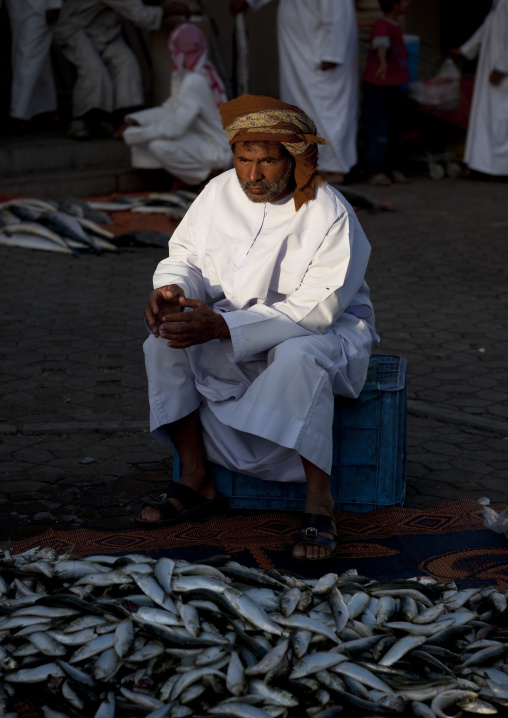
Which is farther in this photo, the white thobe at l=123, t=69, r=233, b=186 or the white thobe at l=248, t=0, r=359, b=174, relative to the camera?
the white thobe at l=248, t=0, r=359, b=174

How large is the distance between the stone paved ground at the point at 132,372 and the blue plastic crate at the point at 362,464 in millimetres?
238

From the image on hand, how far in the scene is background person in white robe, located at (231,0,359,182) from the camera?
36.9ft

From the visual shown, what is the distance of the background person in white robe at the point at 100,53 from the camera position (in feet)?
36.4

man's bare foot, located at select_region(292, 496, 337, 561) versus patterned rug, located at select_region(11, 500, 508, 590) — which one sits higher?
man's bare foot, located at select_region(292, 496, 337, 561)

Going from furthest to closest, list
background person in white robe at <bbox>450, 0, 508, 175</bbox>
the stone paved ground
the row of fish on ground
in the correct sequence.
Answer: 1. background person in white robe at <bbox>450, 0, 508, 175</bbox>
2. the row of fish on ground
3. the stone paved ground

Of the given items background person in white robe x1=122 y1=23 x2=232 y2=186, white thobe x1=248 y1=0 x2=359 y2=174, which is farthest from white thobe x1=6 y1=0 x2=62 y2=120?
white thobe x1=248 y1=0 x2=359 y2=174

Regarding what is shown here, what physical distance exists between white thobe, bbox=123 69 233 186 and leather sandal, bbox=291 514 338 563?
710cm

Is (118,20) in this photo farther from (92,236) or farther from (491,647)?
(491,647)

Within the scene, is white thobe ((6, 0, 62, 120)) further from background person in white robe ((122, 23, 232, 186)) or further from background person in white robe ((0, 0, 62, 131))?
background person in white robe ((122, 23, 232, 186))

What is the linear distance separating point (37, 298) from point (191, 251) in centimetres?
344

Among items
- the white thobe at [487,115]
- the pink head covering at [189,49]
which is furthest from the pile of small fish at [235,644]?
the white thobe at [487,115]

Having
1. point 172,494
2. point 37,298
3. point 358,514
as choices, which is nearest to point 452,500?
point 358,514

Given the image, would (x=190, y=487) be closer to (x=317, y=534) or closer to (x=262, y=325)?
(x=317, y=534)

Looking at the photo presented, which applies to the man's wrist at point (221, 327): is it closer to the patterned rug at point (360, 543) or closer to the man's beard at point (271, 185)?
the man's beard at point (271, 185)
